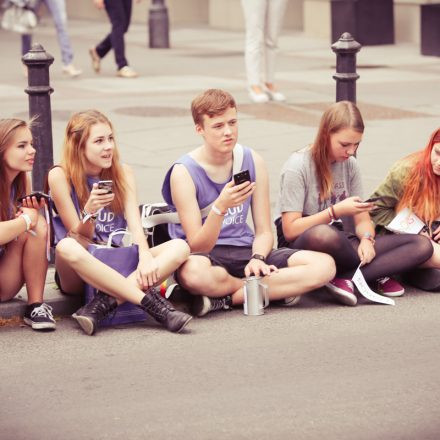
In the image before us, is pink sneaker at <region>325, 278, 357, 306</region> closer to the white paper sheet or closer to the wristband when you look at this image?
the white paper sheet

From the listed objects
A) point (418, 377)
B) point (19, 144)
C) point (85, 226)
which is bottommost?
point (418, 377)

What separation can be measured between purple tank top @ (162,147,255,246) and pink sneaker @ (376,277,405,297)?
743 millimetres

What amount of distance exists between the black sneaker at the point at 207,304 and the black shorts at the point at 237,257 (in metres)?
0.17

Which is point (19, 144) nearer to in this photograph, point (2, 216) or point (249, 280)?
point (2, 216)

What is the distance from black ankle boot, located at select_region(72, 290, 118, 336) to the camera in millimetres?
6297

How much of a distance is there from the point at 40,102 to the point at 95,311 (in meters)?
1.55

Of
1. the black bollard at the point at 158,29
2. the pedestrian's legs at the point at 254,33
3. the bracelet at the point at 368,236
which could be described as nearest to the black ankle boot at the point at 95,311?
the bracelet at the point at 368,236

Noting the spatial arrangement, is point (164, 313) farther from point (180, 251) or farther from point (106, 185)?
point (106, 185)

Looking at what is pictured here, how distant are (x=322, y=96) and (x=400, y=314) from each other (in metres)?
7.77

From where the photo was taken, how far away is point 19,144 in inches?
256

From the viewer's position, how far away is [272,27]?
1362 cm

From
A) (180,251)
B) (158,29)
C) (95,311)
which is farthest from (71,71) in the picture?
(95,311)

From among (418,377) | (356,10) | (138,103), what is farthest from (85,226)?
(356,10)

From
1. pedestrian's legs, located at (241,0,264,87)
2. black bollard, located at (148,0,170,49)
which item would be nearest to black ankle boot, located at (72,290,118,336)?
pedestrian's legs, located at (241,0,264,87)
